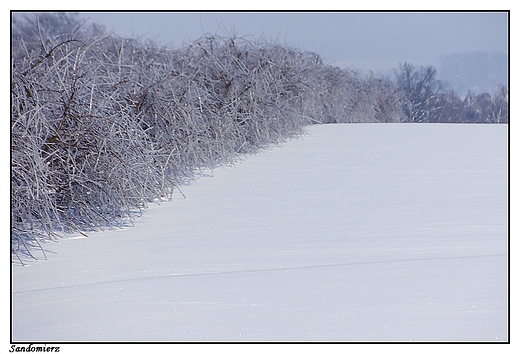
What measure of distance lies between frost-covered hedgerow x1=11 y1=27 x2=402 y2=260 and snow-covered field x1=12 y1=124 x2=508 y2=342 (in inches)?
7.8

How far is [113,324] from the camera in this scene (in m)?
1.68

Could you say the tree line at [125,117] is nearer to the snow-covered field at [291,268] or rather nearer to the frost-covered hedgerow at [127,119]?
the frost-covered hedgerow at [127,119]

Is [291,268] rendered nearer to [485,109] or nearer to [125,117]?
[125,117]

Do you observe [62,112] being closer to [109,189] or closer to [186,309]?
[109,189]

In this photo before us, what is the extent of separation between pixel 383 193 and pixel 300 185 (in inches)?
21.2

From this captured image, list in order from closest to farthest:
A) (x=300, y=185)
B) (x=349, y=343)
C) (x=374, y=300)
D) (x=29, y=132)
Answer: (x=349, y=343) < (x=374, y=300) < (x=29, y=132) < (x=300, y=185)

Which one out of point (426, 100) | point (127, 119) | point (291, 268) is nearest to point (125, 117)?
point (127, 119)

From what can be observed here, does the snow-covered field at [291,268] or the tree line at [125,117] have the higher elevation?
the tree line at [125,117]

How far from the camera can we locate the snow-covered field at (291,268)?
5.42ft

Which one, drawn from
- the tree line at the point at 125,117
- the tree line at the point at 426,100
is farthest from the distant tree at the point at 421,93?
the tree line at the point at 125,117

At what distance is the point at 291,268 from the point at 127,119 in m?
→ 1.59

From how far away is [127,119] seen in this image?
10.8 feet

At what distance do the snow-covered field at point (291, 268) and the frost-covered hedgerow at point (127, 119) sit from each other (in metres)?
0.20
